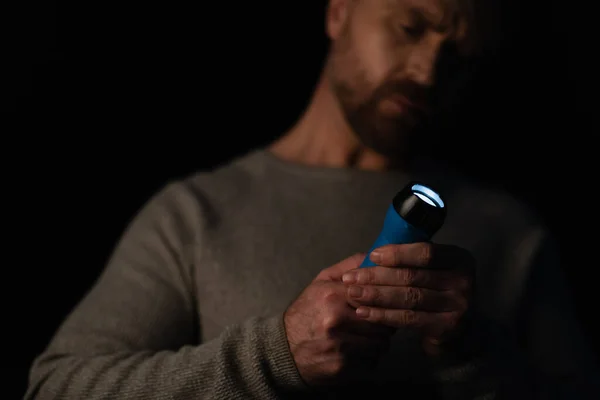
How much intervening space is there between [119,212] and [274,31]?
457 mm

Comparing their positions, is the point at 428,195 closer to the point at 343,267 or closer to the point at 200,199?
the point at 343,267

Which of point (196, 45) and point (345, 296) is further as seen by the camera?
point (196, 45)

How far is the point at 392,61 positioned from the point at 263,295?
361 mm

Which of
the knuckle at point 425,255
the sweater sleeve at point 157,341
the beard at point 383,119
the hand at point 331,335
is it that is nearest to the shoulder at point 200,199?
the sweater sleeve at point 157,341

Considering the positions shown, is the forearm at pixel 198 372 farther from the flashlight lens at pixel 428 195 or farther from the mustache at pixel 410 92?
the mustache at pixel 410 92

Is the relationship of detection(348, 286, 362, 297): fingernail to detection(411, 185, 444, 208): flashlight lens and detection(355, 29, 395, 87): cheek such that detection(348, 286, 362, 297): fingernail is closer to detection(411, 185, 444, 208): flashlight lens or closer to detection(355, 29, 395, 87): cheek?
detection(411, 185, 444, 208): flashlight lens

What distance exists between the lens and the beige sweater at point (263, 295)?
0.80 meters

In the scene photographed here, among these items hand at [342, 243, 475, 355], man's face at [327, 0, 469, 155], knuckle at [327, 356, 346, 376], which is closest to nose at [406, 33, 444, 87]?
man's face at [327, 0, 469, 155]

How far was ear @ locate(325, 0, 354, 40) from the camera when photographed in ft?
3.37

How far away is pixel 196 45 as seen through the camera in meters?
1.29

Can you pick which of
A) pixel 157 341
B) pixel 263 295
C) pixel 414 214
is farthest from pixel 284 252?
pixel 414 214

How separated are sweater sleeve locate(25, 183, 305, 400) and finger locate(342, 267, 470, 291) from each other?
0.42 feet

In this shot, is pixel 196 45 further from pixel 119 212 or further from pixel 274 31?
pixel 119 212

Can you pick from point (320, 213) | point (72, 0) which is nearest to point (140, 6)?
point (72, 0)
